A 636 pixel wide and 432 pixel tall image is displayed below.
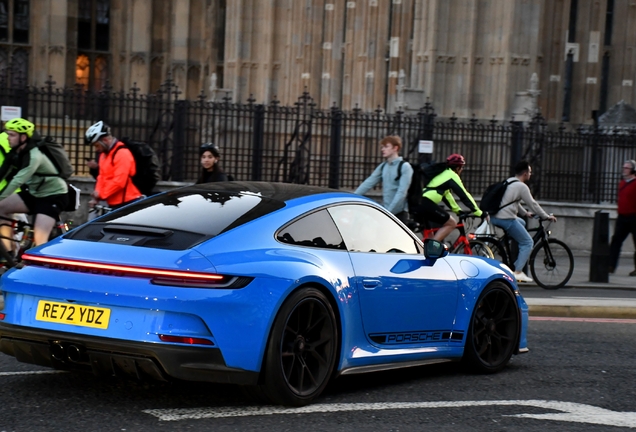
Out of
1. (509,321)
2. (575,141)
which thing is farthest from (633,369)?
(575,141)

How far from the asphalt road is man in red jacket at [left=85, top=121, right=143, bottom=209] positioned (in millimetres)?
3722

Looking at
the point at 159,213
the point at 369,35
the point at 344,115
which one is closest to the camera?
the point at 159,213

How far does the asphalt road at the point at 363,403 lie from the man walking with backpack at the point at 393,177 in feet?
17.5

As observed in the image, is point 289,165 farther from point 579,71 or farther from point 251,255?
point 579,71

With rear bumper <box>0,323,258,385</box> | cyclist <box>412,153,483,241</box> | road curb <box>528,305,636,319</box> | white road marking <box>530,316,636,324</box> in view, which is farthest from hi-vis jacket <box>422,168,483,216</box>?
rear bumper <box>0,323,258,385</box>

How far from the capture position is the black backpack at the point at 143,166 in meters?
12.1

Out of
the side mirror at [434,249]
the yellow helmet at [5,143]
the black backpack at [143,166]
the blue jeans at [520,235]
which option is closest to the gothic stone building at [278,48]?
the blue jeans at [520,235]

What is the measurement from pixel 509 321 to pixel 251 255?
9.14 ft

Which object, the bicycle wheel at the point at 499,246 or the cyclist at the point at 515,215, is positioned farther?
the bicycle wheel at the point at 499,246

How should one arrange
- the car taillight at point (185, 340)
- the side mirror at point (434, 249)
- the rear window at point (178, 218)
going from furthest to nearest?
1. the side mirror at point (434, 249)
2. the rear window at point (178, 218)
3. the car taillight at point (185, 340)

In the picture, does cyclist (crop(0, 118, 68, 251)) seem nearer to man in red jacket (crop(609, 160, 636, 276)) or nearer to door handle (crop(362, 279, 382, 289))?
door handle (crop(362, 279, 382, 289))

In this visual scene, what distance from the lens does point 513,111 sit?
93.1 feet

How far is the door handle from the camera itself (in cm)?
723

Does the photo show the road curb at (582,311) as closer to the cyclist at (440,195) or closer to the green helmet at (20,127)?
the cyclist at (440,195)
